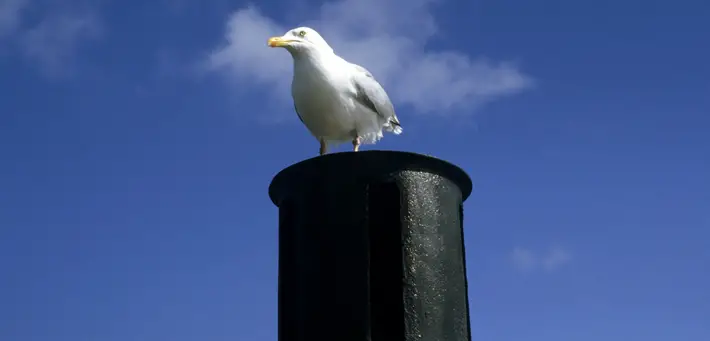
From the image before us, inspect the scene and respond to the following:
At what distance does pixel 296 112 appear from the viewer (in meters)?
8.71

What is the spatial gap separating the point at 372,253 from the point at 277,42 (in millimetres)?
3960

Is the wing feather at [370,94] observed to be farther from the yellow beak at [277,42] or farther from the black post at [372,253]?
the black post at [372,253]

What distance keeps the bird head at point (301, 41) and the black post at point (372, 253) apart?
3301mm

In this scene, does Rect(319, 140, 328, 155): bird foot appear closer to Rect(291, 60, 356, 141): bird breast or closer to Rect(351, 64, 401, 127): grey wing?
Rect(291, 60, 356, 141): bird breast

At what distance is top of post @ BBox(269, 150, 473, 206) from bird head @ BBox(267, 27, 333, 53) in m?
3.23

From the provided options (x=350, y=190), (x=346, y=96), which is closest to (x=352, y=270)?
(x=350, y=190)

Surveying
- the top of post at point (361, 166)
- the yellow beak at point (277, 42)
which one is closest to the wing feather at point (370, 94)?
the yellow beak at point (277, 42)

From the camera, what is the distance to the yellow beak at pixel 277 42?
8324 millimetres

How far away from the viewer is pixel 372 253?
16.8 ft

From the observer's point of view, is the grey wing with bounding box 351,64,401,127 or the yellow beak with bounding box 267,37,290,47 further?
the grey wing with bounding box 351,64,401,127

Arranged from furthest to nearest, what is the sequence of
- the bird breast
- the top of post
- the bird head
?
the bird head
the bird breast
the top of post

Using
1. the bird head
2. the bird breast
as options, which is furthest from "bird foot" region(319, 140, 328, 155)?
the bird head

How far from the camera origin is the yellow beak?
8.32 m

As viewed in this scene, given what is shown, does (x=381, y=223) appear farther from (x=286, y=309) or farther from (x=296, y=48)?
(x=296, y=48)
